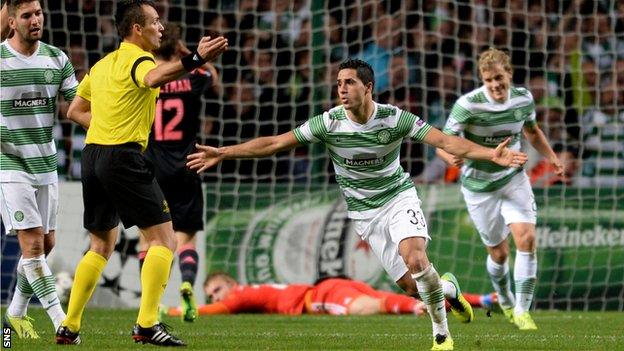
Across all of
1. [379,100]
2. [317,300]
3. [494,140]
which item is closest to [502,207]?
[494,140]

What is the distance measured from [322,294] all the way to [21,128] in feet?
14.0

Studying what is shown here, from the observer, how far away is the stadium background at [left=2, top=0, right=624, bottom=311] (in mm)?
12609

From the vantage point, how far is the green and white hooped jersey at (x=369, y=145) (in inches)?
300

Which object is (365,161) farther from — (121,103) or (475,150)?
(121,103)

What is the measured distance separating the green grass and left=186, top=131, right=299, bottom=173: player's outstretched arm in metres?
1.08

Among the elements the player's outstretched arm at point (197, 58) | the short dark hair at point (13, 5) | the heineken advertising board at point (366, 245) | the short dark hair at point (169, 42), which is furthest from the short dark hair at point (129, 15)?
the heineken advertising board at point (366, 245)

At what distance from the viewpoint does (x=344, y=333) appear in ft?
29.1

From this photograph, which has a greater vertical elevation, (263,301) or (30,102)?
(30,102)

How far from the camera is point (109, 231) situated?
24.9 feet

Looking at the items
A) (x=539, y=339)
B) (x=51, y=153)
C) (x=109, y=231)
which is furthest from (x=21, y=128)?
(x=539, y=339)

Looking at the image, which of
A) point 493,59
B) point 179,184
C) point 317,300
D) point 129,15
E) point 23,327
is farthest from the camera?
point 317,300

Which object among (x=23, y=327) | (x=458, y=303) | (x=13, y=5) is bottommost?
(x=23, y=327)

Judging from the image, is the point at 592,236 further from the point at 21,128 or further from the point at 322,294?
the point at 21,128

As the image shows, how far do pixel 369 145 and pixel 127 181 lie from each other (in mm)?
1517
